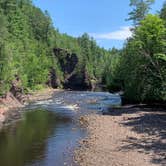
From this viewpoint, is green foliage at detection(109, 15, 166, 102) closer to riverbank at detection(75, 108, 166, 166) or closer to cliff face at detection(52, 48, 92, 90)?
riverbank at detection(75, 108, 166, 166)

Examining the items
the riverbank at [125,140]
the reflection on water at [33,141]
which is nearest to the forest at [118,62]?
the riverbank at [125,140]

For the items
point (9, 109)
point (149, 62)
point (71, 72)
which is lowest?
point (9, 109)

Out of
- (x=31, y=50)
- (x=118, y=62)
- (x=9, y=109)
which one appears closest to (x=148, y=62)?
(x=9, y=109)

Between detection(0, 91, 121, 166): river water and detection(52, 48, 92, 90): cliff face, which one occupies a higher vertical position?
detection(52, 48, 92, 90): cliff face

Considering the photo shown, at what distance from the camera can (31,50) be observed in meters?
137

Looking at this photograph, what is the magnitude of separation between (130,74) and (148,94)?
5.85m

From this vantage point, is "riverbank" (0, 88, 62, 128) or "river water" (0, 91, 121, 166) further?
"riverbank" (0, 88, 62, 128)

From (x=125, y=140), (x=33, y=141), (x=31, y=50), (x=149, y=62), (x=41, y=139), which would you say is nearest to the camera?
(x=125, y=140)

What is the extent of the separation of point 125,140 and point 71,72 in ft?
449

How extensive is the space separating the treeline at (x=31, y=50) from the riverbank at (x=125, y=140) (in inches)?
986

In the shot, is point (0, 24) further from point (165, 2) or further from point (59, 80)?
point (59, 80)

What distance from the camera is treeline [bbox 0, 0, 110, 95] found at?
272ft

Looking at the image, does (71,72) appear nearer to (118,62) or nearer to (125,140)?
(118,62)

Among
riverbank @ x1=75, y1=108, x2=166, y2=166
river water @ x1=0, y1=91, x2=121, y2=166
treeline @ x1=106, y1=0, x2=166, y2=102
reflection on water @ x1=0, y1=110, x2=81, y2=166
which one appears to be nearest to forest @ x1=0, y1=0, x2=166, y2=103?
A: treeline @ x1=106, y1=0, x2=166, y2=102
